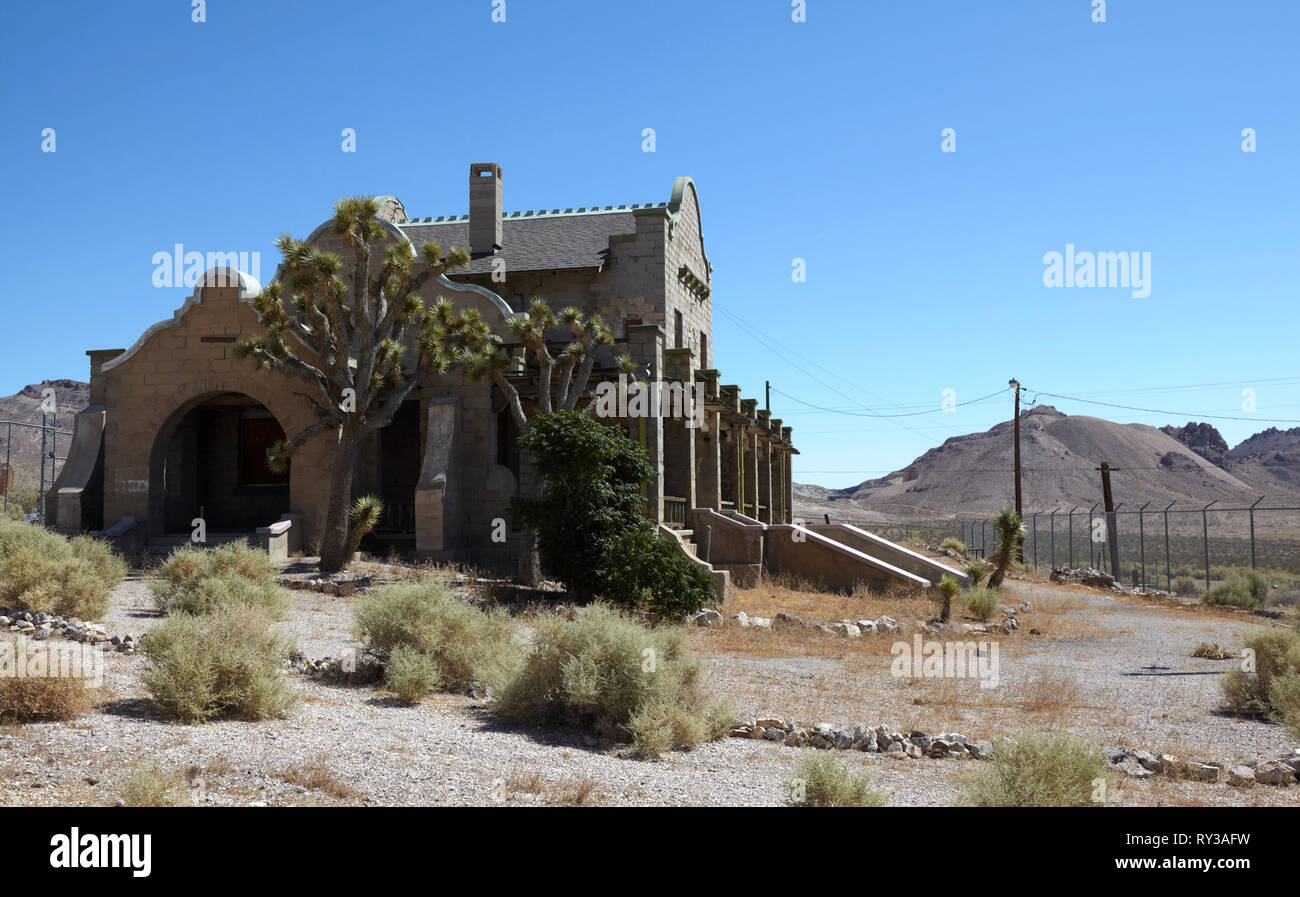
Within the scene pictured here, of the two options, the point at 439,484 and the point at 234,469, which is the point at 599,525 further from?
the point at 234,469

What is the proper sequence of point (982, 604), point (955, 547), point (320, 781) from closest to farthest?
point (320, 781) < point (982, 604) < point (955, 547)

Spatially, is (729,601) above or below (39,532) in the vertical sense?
below

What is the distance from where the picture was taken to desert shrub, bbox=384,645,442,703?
924 centimetres

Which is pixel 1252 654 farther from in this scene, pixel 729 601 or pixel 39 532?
pixel 39 532

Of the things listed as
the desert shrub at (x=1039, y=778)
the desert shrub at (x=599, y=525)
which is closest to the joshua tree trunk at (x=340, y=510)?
the desert shrub at (x=599, y=525)

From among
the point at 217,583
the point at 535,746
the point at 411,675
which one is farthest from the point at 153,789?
the point at 217,583

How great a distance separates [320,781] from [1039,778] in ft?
15.4

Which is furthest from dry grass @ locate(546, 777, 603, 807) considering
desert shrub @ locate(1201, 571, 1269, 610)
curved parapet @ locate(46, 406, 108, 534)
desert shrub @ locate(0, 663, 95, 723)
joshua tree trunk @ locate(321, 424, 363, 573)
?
desert shrub @ locate(1201, 571, 1269, 610)

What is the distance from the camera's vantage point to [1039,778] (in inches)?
237

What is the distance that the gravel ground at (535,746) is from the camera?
6262mm
